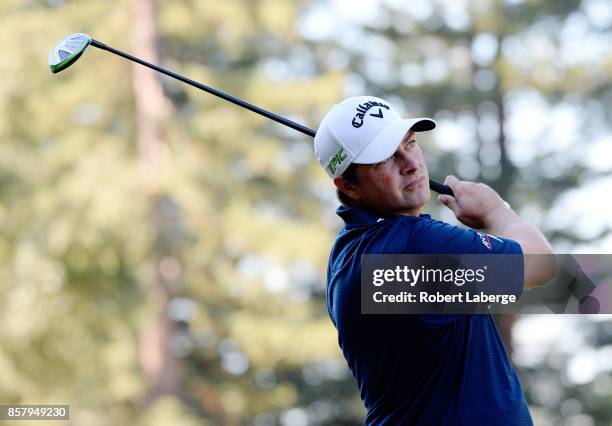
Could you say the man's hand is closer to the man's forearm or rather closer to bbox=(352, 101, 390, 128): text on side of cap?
the man's forearm

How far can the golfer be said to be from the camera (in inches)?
97.1

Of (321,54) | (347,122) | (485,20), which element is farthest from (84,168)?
(347,122)

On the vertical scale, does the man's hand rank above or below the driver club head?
below

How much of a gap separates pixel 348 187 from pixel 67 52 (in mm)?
1212

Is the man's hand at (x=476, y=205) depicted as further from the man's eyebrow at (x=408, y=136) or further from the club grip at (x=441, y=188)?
the man's eyebrow at (x=408, y=136)

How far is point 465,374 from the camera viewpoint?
8.12 feet

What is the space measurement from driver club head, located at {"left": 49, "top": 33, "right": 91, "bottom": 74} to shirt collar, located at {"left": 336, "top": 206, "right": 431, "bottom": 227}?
1180mm

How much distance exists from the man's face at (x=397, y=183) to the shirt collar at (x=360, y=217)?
2cm

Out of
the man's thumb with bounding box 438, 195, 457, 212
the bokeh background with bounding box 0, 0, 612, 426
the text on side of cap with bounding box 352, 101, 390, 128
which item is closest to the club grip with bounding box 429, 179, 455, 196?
the man's thumb with bounding box 438, 195, 457, 212

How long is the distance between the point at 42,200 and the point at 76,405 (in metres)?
2.28

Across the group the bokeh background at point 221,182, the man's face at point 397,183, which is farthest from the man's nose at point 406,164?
the bokeh background at point 221,182

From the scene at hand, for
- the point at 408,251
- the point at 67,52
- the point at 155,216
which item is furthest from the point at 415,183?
the point at 155,216

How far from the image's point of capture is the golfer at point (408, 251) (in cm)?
247

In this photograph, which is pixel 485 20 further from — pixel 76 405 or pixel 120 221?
pixel 76 405
